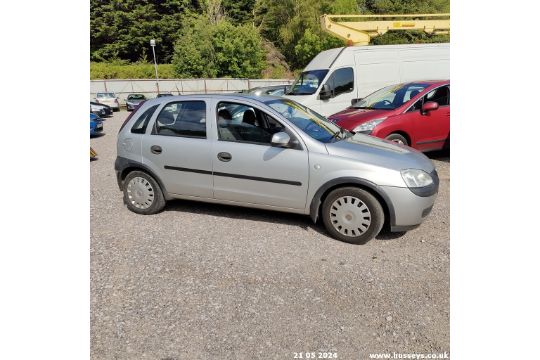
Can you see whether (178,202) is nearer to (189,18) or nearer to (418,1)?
(189,18)

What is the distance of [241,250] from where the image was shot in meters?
3.84

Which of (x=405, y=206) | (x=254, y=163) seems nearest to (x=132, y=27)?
(x=254, y=163)

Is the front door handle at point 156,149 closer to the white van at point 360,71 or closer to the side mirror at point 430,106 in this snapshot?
the side mirror at point 430,106

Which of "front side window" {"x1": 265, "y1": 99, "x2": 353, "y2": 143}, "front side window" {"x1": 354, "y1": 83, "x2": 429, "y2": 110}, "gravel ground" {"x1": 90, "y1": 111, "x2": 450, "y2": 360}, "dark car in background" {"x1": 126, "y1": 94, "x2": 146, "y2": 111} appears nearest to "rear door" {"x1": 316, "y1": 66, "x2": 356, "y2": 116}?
"front side window" {"x1": 354, "y1": 83, "x2": 429, "y2": 110}

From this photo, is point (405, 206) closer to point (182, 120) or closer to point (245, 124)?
point (245, 124)

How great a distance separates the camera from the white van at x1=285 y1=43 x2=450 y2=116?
9.32m

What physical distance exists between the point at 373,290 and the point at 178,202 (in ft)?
10.4

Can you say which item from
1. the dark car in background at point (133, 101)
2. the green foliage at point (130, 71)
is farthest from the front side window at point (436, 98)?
the green foliage at point (130, 71)

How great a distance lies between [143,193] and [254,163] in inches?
67.6

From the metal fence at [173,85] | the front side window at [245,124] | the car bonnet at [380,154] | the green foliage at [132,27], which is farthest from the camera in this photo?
the green foliage at [132,27]


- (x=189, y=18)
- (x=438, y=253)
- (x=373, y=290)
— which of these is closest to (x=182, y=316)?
(x=373, y=290)

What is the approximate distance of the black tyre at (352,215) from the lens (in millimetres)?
3787

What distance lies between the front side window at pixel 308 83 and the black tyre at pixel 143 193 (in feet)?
18.8

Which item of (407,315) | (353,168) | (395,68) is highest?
(395,68)
